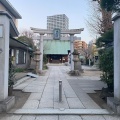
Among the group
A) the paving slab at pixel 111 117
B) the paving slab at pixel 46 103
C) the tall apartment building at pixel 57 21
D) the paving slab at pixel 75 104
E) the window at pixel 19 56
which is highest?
the tall apartment building at pixel 57 21

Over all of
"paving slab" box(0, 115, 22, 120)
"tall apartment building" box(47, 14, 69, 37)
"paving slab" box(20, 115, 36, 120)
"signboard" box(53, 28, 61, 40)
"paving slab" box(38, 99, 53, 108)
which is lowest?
"paving slab" box(20, 115, 36, 120)

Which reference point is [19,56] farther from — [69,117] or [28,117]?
[69,117]

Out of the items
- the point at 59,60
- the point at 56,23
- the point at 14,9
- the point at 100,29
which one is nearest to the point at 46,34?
the point at 100,29

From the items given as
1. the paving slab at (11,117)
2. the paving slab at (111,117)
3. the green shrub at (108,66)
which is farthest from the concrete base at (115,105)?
the paving slab at (11,117)

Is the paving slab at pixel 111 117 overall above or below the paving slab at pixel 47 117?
below

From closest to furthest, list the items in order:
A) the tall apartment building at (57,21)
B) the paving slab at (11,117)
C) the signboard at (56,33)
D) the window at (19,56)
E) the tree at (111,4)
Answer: the paving slab at (11,117) < the tree at (111,4) < the signboard at (56,33) < the window at (19,56) < the tall apartment building at (57,21)

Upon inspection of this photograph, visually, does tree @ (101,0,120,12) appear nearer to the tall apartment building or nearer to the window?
the window

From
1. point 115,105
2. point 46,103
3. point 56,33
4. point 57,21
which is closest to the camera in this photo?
point 115,105

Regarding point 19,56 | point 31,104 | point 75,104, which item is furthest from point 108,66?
point 19,56

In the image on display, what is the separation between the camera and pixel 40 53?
866 inches

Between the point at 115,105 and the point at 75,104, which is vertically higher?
the point at 115,105

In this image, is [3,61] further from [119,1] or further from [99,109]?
[119,1]

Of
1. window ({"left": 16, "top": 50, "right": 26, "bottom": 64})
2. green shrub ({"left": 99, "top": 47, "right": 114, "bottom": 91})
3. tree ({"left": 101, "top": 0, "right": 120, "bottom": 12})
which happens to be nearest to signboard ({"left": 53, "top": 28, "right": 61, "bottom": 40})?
window ({"left": 16, "top": 50, "right": 26, "bottom": 64})

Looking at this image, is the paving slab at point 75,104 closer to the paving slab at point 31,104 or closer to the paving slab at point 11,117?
the paving slab at point 31,104
